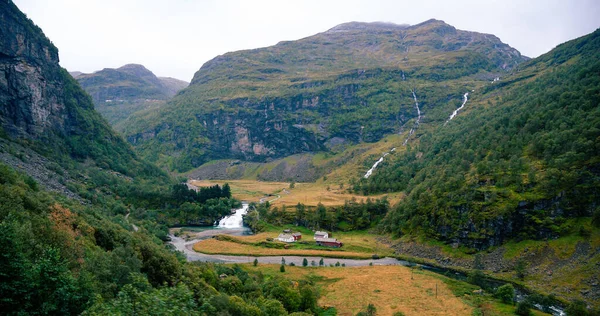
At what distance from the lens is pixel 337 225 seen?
4993 inches

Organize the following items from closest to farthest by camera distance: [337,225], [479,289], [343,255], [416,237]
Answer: [479,289] → [343,255] → [416,237] → [337,225]

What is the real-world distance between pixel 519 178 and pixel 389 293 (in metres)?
54.1

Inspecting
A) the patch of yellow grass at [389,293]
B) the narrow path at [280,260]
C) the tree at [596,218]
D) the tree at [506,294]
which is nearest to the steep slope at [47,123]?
the narrow path at [280,260]

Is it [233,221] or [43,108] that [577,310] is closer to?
[233,221]

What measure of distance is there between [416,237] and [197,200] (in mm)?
89869

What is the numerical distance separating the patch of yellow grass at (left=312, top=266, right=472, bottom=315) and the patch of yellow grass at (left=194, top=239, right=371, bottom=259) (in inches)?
623

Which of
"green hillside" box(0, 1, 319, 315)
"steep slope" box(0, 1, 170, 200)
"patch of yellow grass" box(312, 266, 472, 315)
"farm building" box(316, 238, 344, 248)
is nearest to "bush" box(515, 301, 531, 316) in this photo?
"patch of yellow grass" box(312, 266, 472, 315)

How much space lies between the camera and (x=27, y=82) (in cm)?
13038

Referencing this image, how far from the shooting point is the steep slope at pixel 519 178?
272ft

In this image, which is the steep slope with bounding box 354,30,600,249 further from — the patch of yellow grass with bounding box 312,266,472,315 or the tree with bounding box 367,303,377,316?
the tree with bounding box 367,303,377,316

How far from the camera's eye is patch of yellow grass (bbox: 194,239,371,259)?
322 feet

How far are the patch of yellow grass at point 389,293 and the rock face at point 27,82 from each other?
117 metres

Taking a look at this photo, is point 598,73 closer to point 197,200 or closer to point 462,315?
point 462,315

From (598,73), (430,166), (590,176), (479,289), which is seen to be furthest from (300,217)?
(598,73)
